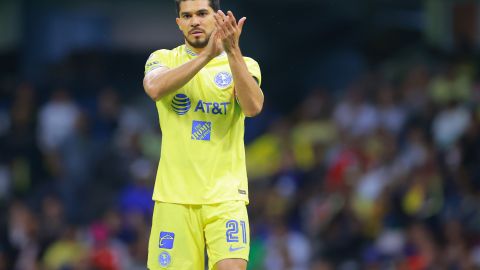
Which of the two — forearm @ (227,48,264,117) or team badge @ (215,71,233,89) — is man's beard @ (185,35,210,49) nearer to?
team badge @ (215,71,233,89)

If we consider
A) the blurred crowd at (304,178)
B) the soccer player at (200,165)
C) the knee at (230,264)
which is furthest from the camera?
the blurred crowd at (304,178)

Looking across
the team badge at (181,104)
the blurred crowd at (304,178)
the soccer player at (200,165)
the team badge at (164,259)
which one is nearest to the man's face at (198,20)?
the soccer player at (200,165)

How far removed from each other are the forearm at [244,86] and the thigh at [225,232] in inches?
28.8

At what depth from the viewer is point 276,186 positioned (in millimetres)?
17109

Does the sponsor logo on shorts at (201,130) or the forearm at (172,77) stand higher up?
the forearm at (172,77)

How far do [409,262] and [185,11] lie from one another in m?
6.76

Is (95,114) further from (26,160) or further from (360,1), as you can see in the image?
(360,1)

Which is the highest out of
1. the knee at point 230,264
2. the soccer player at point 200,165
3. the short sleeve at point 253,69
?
the short sleeve at point 253,69

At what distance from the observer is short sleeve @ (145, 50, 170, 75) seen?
862 centimetres

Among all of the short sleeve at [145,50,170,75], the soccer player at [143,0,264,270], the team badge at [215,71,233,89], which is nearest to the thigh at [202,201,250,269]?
the soccer player at [143,0,264,270]

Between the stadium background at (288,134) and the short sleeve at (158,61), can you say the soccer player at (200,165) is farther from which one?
the stadium background at (288,134)

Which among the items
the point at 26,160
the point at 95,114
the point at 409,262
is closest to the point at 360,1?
the point at 95,114

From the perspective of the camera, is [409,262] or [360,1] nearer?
[409,262]

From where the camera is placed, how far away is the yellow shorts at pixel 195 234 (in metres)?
8.40
